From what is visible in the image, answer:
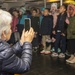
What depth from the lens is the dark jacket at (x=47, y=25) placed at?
627 centimetres

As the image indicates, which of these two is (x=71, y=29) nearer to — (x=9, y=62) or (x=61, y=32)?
(x=61, y=32)

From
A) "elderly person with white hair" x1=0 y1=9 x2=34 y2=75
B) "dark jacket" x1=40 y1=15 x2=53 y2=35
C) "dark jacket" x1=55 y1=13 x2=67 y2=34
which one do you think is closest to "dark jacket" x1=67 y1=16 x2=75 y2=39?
"dark jacket" x1=55 y1=13 x2=67 y2=34

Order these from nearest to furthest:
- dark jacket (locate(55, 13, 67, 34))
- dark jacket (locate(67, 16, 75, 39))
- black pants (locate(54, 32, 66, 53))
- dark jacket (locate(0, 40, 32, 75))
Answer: dark jacket (locate(0, 40, 32, 75)) → dark jacket (locate(67, 16, 75, 39)) → dark jacket (locate(55, 13, 67, 34)) → black pants (locate(54, 32, 66, 53))

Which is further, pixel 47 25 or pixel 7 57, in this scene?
pixel 47 25

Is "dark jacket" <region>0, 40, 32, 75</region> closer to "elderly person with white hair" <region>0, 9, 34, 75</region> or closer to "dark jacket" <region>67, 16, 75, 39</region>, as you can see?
→ "elderly person with white hair" <region>0, 9, 34, 75</region>

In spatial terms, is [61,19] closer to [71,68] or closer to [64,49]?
[64,49]

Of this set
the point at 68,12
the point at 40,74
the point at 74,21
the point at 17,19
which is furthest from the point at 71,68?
the point at 17,19

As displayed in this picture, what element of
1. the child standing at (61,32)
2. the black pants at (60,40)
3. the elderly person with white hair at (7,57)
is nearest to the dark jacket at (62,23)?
the child standing at (61,32)

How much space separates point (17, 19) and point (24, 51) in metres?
5.93

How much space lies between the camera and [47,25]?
632cm

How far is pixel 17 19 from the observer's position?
7.50m

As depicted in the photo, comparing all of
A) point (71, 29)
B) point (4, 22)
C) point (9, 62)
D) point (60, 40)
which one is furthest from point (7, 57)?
point (60, 40)

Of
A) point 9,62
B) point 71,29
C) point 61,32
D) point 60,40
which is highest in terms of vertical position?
point 9,62

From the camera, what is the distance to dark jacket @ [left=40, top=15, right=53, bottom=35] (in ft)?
20.6
